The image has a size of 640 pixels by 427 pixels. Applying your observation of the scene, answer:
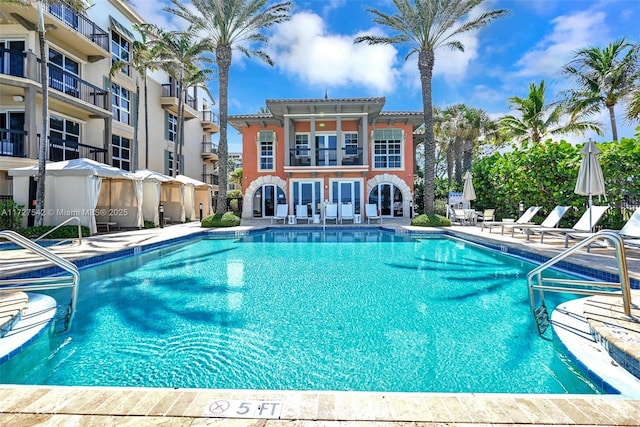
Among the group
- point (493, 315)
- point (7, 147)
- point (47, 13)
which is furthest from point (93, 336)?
point (47, 13)

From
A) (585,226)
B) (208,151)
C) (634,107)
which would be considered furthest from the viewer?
(208,151)

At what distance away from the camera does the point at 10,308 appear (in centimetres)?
390

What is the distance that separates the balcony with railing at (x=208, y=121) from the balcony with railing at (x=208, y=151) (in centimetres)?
140

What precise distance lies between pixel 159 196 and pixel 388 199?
41.6ft

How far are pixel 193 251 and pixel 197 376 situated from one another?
26.1 feet

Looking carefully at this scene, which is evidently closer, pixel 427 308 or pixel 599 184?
pixel 427 308

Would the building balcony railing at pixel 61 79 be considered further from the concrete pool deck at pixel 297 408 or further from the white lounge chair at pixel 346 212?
the concrete pool deck at pixel 297 408

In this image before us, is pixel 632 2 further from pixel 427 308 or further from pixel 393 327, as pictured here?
pixel 393 327

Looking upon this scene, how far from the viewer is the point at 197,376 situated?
307 centimetres

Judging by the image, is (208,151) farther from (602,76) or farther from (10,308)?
(10,308)

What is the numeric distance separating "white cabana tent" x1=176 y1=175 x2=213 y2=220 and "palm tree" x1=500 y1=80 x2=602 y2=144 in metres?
19.7

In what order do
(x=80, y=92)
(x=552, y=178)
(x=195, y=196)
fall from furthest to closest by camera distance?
1. (x=195, y=196)
2. (x=80, y=92)
3. (x=552, y=178)

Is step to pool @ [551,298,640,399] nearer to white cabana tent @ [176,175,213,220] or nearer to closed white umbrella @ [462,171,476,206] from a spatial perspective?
closed white umbrella @ [462,171,476,206]

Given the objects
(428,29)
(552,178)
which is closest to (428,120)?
(428,29)
